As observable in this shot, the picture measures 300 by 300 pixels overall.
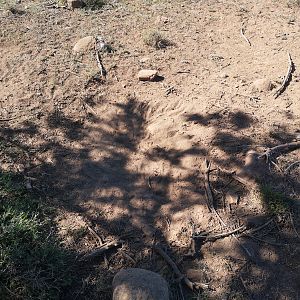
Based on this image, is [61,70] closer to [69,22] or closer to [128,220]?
[69,22]

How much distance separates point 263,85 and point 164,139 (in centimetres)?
133

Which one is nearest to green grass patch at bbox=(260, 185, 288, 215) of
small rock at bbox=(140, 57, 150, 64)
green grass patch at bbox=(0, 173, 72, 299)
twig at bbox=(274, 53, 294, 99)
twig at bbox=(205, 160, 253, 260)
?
twig at bbox=(205, 160, 253, 260)

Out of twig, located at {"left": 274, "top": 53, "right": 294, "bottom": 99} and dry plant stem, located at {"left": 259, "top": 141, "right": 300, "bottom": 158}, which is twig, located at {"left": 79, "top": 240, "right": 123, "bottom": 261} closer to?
dry plant stem, located at {"left": 259, "top": 141, "right": 300, "bottom": 158}

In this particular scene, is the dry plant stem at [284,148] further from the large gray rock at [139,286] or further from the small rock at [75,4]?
the small rock at [75,4]

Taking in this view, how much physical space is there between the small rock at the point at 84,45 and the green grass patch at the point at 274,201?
291cm

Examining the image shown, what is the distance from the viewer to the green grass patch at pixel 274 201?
3.54 meters

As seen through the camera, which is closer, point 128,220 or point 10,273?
point 10,273

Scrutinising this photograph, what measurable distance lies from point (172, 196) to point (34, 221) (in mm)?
1245

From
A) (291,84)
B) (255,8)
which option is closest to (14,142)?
(291,84)

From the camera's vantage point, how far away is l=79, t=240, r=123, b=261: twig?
3.47 m

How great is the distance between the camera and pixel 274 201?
141 inches

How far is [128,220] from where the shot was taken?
3.79 m

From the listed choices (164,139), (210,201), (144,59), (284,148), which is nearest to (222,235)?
(210,201)

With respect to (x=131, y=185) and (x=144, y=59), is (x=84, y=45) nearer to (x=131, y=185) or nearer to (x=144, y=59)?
(x=144, y=59)
